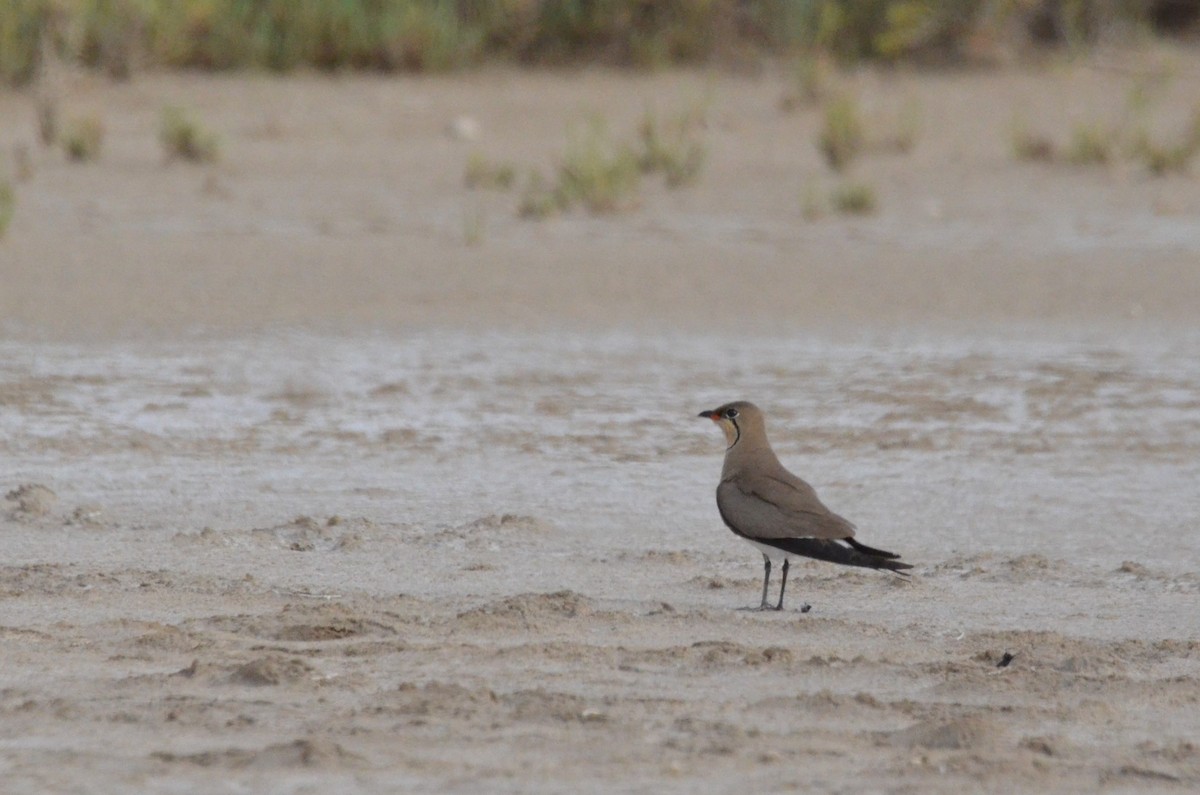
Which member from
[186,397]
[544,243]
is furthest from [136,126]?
[186,397]

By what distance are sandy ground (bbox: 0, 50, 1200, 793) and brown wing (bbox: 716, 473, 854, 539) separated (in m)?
0.23

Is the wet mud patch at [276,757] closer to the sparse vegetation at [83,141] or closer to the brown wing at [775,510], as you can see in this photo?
the brown wing at [775,510]

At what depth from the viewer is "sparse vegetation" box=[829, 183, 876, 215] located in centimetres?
1296

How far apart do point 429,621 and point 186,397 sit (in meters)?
3.41

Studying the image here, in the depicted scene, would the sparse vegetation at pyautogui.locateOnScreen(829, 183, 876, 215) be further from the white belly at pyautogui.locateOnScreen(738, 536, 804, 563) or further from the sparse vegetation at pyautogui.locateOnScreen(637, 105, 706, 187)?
the white belly at pyautogui.locateOnScreen(738, 536, 804, 563)

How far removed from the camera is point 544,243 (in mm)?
12117

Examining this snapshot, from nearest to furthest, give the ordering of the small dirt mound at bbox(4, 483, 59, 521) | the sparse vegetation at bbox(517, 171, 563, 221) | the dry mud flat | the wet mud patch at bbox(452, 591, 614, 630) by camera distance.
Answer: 1. the dry mud flat
2. the wet mud patch at bbox(452, 591, 614, 630)
3. the small dirt mound at bbox(4, 483, 59, 521)
4. the sparse vegetation at bbox(517, 171, 563, 221)

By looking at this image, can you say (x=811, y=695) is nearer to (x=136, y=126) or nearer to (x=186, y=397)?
(x=186, y=397)

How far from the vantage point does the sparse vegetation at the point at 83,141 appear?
45.4 ft

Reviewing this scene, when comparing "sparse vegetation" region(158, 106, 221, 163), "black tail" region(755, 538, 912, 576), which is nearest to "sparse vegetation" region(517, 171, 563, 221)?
"sparse vegetation" region(158, 106, 221, 163)

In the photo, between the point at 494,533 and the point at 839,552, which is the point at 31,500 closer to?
the point at 494,533

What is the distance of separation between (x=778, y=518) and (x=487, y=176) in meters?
8.73

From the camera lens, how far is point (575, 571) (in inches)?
226

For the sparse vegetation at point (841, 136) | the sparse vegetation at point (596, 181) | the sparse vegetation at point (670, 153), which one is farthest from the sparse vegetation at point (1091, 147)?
the sparse vegetation at point (596, 181)
